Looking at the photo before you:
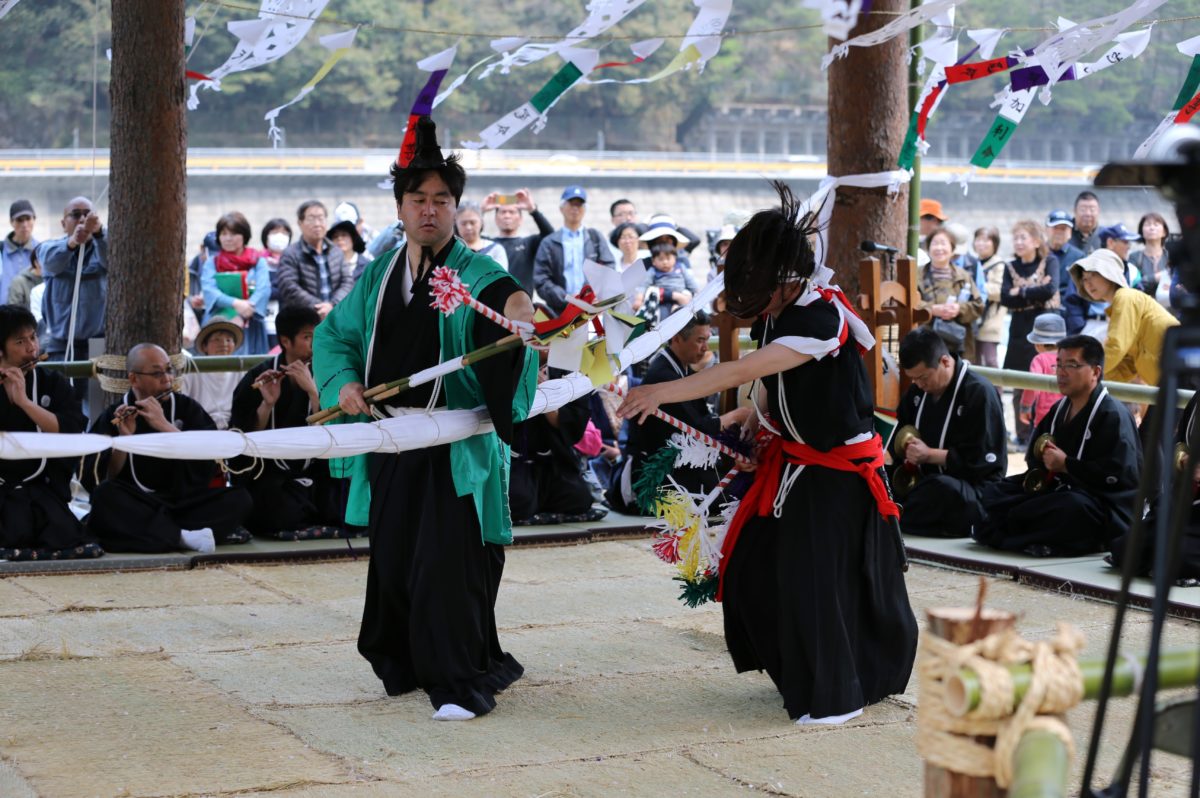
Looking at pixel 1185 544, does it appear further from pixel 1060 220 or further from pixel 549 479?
pixel 1060 220

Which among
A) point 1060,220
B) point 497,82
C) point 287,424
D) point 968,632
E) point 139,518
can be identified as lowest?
point 139,518

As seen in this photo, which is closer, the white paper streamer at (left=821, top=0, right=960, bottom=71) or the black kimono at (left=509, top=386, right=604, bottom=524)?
the white paper streamer at (left=821, top=0, right=960, bottom=71)

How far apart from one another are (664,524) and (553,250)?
583cm

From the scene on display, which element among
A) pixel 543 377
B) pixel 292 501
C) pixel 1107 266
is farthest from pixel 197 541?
pixel 1107 266

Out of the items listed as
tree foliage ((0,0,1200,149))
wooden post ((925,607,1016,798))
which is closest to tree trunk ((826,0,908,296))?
wooden post ((925,607,1016,798))

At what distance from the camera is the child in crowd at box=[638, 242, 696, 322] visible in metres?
10.9

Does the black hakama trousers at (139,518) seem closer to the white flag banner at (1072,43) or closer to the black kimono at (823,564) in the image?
the black kimono at (823,564)

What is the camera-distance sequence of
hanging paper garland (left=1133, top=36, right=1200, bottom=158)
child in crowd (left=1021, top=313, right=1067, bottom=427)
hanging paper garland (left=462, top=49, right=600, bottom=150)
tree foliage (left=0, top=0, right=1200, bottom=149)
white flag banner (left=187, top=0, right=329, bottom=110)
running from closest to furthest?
hanging paper garland (left=1133, top=36, right=1200, bottom=158) → hanging paper garland (left=462, top=49, right=600, bottom=150) → white flag banner (left=187, top=0, right=329, bottom=110) → child in crowd (left=1021, top=313, right=1067, bottom=427) → tree foliage (left=0, top=0, right=1200, bottom=149)

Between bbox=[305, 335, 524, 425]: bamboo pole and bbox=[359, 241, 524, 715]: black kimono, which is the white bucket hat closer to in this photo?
bbox=[359, 241, 524, 715]: black kimono

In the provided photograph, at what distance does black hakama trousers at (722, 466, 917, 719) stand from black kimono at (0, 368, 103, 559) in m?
3.55

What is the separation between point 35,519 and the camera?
6.79 m

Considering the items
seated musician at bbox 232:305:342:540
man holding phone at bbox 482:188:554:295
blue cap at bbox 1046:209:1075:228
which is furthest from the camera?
blue cap at bbox 1046:209:1075:228

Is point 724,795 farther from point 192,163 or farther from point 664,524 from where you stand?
point 192,163

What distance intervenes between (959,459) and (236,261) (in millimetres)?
5414
